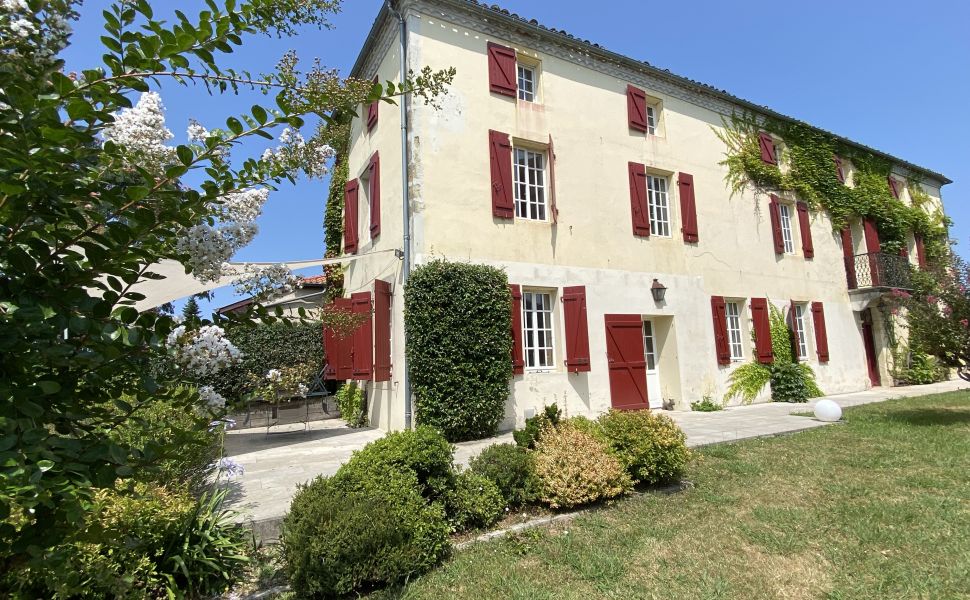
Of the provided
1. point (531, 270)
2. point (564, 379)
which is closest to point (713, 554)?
point (564, 379)

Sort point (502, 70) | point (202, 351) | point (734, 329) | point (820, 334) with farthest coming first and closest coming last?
point (820, 334), point (734, 329), point (502, 70), point (202, 351)

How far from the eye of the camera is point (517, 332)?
8711mm

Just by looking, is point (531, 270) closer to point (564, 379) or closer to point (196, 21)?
point (564, 379)

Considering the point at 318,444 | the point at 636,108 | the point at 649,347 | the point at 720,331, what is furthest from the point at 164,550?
the point at 636,108

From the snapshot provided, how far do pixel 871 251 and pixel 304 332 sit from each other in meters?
18.0

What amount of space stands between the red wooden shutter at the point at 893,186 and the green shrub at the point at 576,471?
18689mm

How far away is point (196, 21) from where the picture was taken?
1.51 meters

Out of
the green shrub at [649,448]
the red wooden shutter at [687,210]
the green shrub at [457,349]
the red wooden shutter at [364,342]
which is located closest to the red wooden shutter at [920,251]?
the red wooden shutter at [687,210]

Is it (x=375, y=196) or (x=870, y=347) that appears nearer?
(x=375, y=196)

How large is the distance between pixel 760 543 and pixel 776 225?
12.0m

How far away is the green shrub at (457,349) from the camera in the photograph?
762cm

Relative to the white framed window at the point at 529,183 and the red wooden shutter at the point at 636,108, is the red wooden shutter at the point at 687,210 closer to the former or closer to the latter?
the red wooden shutter at the point at 636,108

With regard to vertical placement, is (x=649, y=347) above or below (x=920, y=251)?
below

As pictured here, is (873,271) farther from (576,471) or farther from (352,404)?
(352,404)
